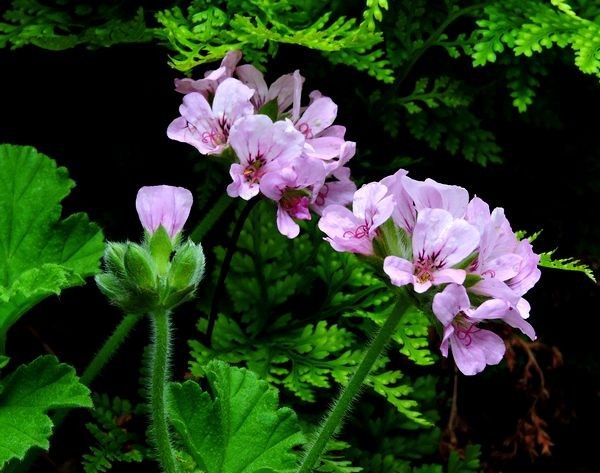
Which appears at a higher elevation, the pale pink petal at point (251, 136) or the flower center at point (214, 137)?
the pale pink petal at point (251, 136)

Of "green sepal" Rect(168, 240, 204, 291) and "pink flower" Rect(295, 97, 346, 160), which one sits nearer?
"green sepal" Rect(168, 240, 204, 291)

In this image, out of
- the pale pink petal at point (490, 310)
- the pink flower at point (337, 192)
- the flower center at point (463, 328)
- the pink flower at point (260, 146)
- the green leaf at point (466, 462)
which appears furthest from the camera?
the green leaf at point (466, 462)

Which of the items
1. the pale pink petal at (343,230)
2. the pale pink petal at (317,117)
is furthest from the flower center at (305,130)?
the pale pink petal at (343,230)

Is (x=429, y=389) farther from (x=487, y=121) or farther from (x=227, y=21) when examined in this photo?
(x=227, y=21)

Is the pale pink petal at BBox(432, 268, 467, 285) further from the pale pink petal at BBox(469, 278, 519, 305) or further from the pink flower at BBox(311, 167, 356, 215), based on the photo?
the pink flower at BBox(311, 167, 356, 215)

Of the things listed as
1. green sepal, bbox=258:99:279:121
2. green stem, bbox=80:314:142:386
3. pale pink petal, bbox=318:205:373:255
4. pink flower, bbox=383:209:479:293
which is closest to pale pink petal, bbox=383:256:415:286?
pink flower, bbox=383:209:479:293

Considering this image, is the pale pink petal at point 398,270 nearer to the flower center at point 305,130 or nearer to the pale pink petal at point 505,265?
the pale pink petal at point 505,265

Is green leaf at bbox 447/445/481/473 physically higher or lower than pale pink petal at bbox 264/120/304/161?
lower
